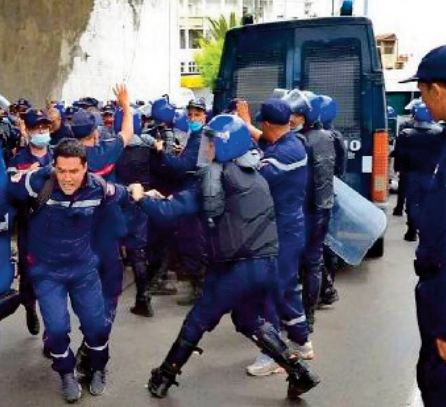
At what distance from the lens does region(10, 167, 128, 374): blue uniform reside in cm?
411

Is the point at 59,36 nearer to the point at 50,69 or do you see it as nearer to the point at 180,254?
the point at 50,69

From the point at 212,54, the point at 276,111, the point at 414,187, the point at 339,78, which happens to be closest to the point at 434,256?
the point at 276,111

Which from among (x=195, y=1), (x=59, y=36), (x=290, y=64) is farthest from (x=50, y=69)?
(x=195, y=1)

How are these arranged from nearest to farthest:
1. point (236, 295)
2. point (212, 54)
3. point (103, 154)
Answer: point (236, 295) < point (103, 154) < point (212, 54)

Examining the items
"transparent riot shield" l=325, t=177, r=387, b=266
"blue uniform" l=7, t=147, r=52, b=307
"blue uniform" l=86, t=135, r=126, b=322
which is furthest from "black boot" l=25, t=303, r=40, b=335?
"transparent riot shield" l=325, t=177, r=387, b=266

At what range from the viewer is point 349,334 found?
5.59 m

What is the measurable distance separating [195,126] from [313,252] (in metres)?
1.75

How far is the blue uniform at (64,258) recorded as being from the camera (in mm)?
4113

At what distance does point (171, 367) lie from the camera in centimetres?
433

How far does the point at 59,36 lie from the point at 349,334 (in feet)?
49.4

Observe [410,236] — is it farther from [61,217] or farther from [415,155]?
[61,217]

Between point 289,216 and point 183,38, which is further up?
point 183,38

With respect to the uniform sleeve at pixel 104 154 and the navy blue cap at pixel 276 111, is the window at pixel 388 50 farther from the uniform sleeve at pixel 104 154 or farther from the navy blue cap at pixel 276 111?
the navy blue cap at pixel 276 111

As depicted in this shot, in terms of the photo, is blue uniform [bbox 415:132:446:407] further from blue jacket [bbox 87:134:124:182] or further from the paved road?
blue jacket [bbox 87:134:124:182]
